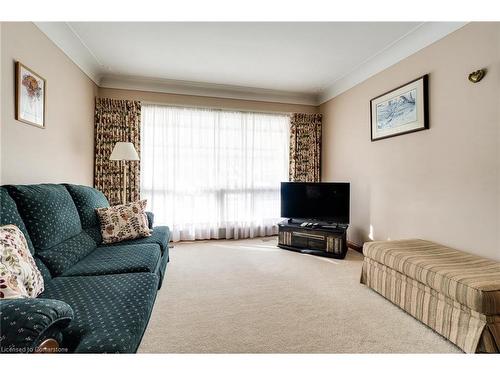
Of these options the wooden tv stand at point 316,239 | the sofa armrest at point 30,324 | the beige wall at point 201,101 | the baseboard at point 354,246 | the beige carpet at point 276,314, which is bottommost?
the beige carpet at point 276,314

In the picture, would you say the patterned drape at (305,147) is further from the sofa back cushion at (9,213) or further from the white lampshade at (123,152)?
the sofa back cushion at (9,213)

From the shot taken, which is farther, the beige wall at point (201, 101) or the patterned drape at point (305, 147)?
the patterned drape at point (305, 147)

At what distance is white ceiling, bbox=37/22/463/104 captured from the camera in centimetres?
255

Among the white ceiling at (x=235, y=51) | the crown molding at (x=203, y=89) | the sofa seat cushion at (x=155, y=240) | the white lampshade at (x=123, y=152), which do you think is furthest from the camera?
the crown molding at (x=203, y=89)

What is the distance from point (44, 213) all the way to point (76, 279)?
1.84ft

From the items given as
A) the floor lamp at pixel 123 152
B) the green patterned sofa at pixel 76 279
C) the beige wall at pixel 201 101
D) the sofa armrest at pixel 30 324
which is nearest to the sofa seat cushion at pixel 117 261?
the green patterned sofa at pixel 76 279

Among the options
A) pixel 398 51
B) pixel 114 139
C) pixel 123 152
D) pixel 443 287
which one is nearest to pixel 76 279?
pixel 123 152

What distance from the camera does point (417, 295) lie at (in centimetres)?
189

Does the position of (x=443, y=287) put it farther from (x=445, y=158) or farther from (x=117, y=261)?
(x=117, y=261)

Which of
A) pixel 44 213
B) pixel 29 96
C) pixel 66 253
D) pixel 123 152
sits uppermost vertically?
pixel 29 96

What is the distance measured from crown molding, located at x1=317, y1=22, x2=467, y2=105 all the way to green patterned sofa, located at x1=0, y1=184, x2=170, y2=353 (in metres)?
3.39

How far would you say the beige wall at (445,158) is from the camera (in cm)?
206

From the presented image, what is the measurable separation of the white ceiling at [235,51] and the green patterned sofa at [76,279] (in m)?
1.75

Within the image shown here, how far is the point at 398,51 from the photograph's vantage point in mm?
2920
